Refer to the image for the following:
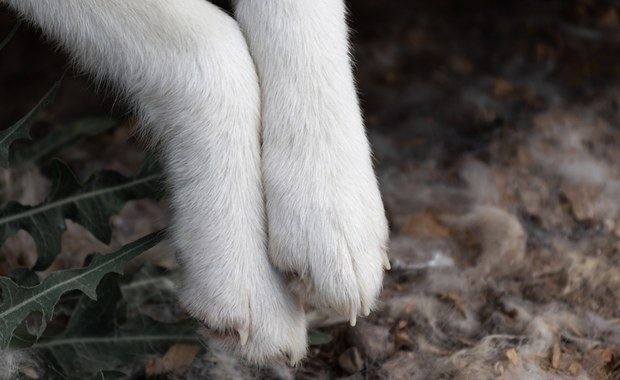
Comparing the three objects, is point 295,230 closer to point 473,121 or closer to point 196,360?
point 196,360

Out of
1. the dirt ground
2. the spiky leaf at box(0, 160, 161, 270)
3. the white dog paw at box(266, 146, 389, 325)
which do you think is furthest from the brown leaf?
the white dog paw at box(266, 146, 389, 325)

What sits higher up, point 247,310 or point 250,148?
point 250,148

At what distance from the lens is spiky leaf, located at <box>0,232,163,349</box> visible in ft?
3.76

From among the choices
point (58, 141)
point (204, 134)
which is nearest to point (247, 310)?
point (204, 134)

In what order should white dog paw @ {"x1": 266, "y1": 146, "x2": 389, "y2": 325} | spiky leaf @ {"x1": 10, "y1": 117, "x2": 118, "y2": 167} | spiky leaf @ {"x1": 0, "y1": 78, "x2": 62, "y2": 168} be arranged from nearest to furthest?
white dog paw @ {"x1": 266, "y1": 146, "x2": 389, "y2": 325} → spiky leaf @ {"x1": 0, "y1": 78, "x2": 62, "y2": 168} → spiky leaf @ {"x1": 10, "y1": 117, "x2": 118, "y2": 167}

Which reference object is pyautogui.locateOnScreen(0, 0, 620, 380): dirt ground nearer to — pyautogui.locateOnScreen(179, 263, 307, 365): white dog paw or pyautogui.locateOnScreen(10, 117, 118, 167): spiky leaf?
pyautogui.locateOnScreen(10, 117, 118, 167): spiky leaf

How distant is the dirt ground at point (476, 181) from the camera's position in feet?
4.43

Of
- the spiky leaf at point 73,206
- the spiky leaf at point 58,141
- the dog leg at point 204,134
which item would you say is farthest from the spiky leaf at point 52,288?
the spiky leaf at point 58,141

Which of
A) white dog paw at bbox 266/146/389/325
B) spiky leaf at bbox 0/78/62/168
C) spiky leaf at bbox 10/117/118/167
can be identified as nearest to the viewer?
white dog paw at bbox 266/146/389/325

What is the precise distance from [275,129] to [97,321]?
1.26 ft

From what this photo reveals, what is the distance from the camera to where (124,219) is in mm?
1834

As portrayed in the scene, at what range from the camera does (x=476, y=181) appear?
1.83 metres

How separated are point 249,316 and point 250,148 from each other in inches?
8.8

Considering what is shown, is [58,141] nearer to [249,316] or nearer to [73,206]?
[73,206]
